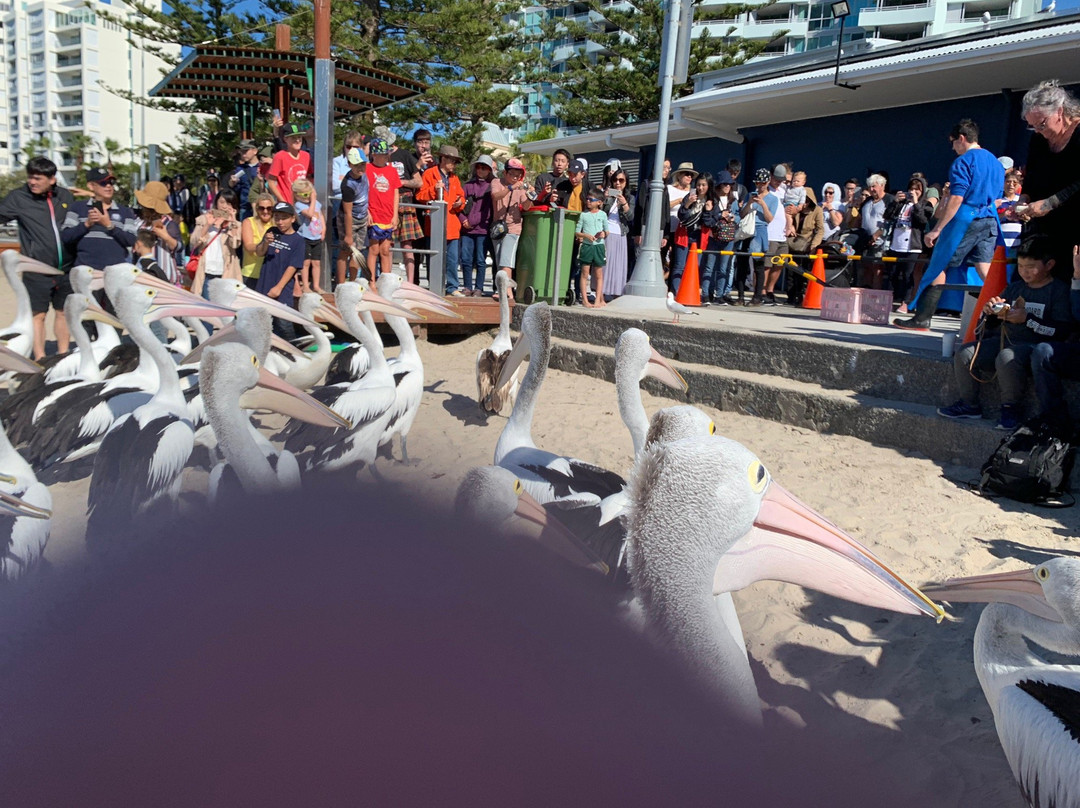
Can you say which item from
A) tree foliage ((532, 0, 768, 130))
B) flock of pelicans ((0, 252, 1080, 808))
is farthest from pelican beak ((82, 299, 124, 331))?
tree foliage ((532, 0, 768, 130))

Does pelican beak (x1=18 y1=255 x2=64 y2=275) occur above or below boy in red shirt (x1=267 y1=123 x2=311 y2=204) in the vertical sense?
below

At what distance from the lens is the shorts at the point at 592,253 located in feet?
29.2

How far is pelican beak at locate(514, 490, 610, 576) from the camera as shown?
5.63 feet

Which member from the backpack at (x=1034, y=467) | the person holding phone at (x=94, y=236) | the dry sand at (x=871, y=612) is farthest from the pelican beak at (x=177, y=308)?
the backpack at (x=1034, y=467)

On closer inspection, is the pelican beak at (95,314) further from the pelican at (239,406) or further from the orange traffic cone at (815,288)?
the orange traffic cone at (815,288)

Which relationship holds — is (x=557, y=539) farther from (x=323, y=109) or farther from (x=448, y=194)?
(x=448, y=194)

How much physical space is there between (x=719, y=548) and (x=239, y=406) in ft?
5.75

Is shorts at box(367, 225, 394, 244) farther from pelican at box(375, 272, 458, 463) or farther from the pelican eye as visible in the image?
the pelican eye

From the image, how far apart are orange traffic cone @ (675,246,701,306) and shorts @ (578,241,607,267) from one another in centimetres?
105

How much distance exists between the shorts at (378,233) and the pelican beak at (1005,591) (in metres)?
7.12

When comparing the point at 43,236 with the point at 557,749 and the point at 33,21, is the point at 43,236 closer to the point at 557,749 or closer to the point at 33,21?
Result: the point at 557,749

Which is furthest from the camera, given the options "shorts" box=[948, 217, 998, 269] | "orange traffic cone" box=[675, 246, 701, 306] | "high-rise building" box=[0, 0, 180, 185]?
"high-rise building" box=[0, 0, 180, 185]

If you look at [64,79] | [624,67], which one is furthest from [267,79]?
[64,79]

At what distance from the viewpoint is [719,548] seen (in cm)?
188
